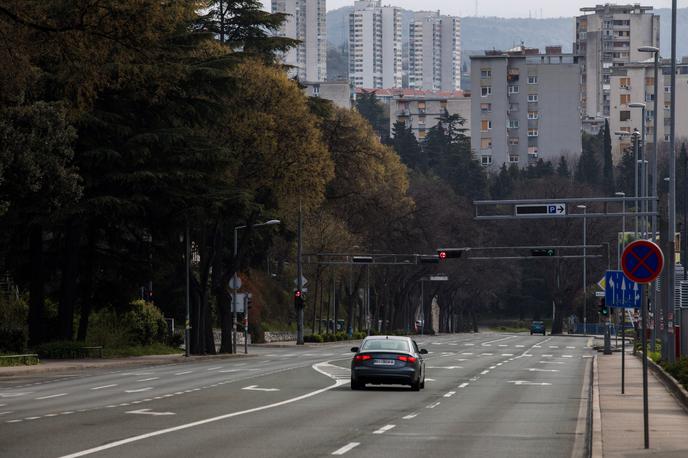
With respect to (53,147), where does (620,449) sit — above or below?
below

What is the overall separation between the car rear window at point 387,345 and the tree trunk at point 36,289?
2366cm

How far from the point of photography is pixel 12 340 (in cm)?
5400

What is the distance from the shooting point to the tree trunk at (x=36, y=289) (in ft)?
189

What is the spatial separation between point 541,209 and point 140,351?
59.8 feet

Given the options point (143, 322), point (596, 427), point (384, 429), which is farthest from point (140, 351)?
point (596, 427)

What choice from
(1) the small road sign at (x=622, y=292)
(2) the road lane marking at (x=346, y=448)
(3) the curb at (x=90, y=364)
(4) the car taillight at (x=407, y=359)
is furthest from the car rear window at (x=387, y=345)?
(2) the road lane marking at (x=346, y=448)

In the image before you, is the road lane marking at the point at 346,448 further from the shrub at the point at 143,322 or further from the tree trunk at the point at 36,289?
the shrub at the point at 143,322

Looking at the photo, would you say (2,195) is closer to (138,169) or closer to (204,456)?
(138,169)

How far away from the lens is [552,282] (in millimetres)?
136625

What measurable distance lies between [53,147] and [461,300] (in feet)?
368

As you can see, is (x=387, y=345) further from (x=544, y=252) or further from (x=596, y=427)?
(x=544, y=252)

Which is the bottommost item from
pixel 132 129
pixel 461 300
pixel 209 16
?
pixel 461 300

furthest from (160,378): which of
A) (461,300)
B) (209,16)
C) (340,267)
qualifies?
(461,300)

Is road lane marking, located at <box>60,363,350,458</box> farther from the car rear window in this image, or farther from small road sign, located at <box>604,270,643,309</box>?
small road sign, located at <box>604,270,643,309</box>
